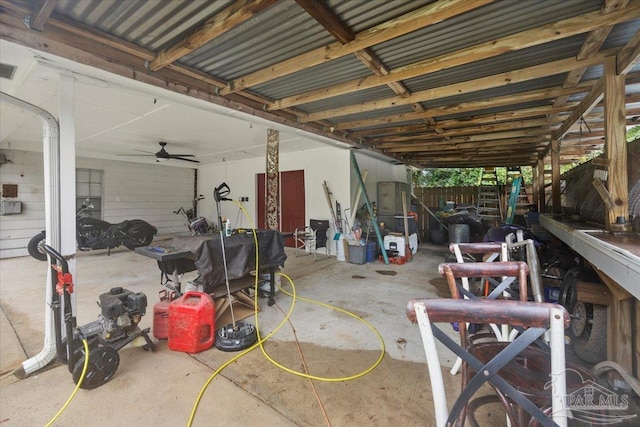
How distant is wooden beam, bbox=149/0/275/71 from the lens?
1.80 meters

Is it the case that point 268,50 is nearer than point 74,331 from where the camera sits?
No

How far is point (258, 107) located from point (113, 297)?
2923mm

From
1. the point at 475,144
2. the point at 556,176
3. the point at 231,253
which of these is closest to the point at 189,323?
the point at 231,253

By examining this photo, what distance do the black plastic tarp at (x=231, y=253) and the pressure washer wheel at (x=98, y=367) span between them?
35.6 inches

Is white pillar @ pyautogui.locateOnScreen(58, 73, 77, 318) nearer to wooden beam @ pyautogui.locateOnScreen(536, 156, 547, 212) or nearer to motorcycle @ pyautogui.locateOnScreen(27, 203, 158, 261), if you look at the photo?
motorcycle @ pyautogui.locateOnScreen(27, 203, 158, 261)

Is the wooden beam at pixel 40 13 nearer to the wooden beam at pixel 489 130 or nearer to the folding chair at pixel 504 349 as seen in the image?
the folding chair at pixel 504 349

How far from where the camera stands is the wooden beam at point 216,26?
5.91 feet

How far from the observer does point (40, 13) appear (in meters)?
1.86

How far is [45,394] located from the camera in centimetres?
194

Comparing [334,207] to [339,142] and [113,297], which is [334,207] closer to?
[339,142]

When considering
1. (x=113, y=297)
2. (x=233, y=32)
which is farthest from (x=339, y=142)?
(x=113, y=297)

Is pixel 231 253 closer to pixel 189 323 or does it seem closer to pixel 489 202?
pixel 189 323

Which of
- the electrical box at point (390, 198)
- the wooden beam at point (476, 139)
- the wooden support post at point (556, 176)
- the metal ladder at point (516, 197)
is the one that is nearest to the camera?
the wooden support post at point (556, 176)

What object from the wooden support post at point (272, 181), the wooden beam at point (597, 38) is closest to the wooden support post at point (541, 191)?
the wooden beam at point (597, 38)
